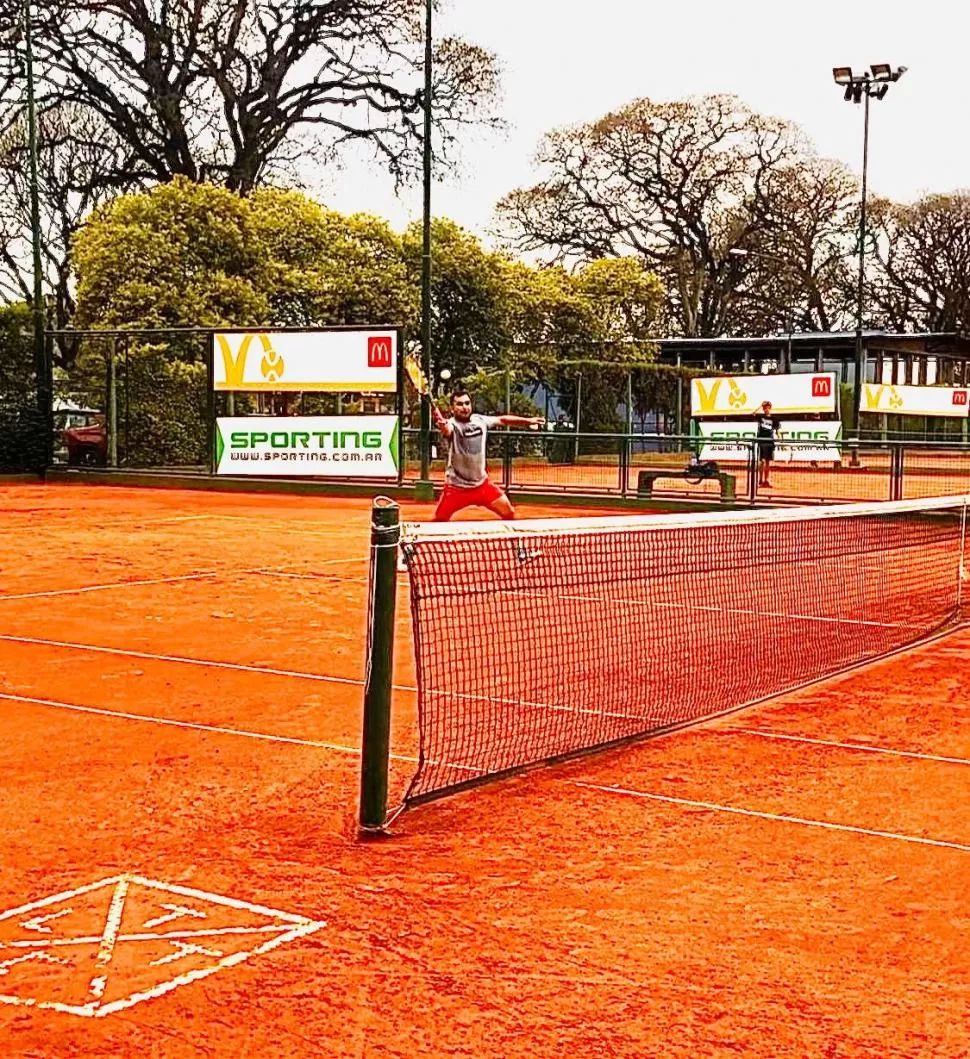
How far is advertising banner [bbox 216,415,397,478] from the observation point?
2423 centimetres

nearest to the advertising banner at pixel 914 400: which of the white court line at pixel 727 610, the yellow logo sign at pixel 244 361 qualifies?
the yellow logo sign at pixel 244 361

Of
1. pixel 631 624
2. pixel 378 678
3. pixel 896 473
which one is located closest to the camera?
pixel 378 678

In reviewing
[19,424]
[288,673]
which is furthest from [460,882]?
[19,424]

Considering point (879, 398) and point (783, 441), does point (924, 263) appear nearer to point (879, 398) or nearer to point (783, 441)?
point (879, 398)

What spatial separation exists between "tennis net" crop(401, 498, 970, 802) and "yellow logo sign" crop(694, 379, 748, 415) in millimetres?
11358

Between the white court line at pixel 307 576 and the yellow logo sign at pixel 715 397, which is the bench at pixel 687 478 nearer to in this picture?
the yellow logo sign at pixel 715 397

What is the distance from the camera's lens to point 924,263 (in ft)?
212

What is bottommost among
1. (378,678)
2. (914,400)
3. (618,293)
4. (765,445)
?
(378,678)

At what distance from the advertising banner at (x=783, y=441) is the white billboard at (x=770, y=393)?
1.32ft

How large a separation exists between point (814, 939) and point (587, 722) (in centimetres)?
301

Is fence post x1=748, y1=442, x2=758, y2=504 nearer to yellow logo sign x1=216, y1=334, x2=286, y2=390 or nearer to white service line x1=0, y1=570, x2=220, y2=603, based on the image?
yellow logo sign x1=216, y1=334, x2=286, y2=390

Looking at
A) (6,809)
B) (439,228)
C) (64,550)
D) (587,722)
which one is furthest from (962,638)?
(439,228)

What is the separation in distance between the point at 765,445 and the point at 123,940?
62.2ft

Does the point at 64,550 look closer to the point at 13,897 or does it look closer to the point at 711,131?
the point at 13,897
